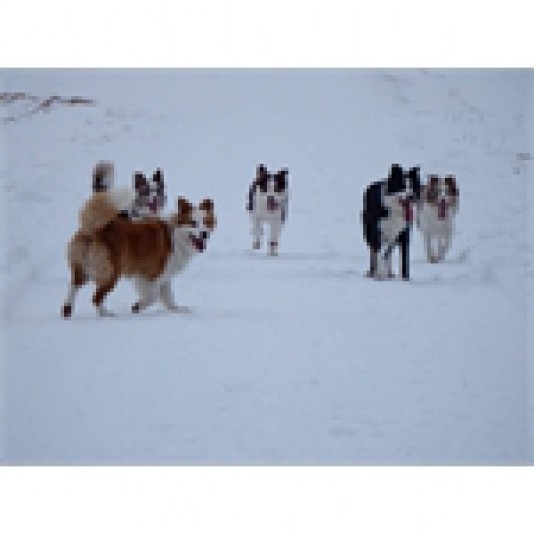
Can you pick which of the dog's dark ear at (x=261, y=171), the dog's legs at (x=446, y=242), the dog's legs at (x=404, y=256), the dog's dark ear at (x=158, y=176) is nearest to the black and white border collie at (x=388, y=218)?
the dog's legs at (x=404, y=256)

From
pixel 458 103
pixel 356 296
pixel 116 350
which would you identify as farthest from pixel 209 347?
pixel 458 103

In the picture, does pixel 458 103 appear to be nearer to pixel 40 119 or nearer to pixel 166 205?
pixel 166 205

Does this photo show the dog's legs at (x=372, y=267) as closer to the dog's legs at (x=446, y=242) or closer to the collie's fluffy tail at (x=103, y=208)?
the dog's legs at (x=446, y=242)

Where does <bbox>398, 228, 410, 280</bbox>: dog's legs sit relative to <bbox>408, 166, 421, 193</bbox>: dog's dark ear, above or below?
below

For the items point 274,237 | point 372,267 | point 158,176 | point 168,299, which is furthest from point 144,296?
point 372,267

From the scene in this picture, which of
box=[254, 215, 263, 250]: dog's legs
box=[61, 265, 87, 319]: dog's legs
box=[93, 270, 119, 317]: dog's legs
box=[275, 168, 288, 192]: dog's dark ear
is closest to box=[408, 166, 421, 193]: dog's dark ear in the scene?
box=[275, 168, 288, 192]: dog's dark ear

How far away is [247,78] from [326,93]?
1.24ft

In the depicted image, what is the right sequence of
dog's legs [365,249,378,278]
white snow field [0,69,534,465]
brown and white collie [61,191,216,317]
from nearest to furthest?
white snow field [0,69,534,465]
brown and white collie [61,191,216,317]
dog's legs [365,249,378,278]

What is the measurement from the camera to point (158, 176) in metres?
5.23

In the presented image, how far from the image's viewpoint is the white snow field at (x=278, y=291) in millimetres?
4922

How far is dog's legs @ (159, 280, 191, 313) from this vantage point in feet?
16.9

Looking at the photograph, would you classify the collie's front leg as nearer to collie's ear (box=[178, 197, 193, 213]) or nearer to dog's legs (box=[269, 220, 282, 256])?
dog's legs (box=[269, 220, 282, 256])

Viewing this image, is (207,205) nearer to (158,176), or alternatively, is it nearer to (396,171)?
(158,176)

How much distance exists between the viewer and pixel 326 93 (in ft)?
17.4
